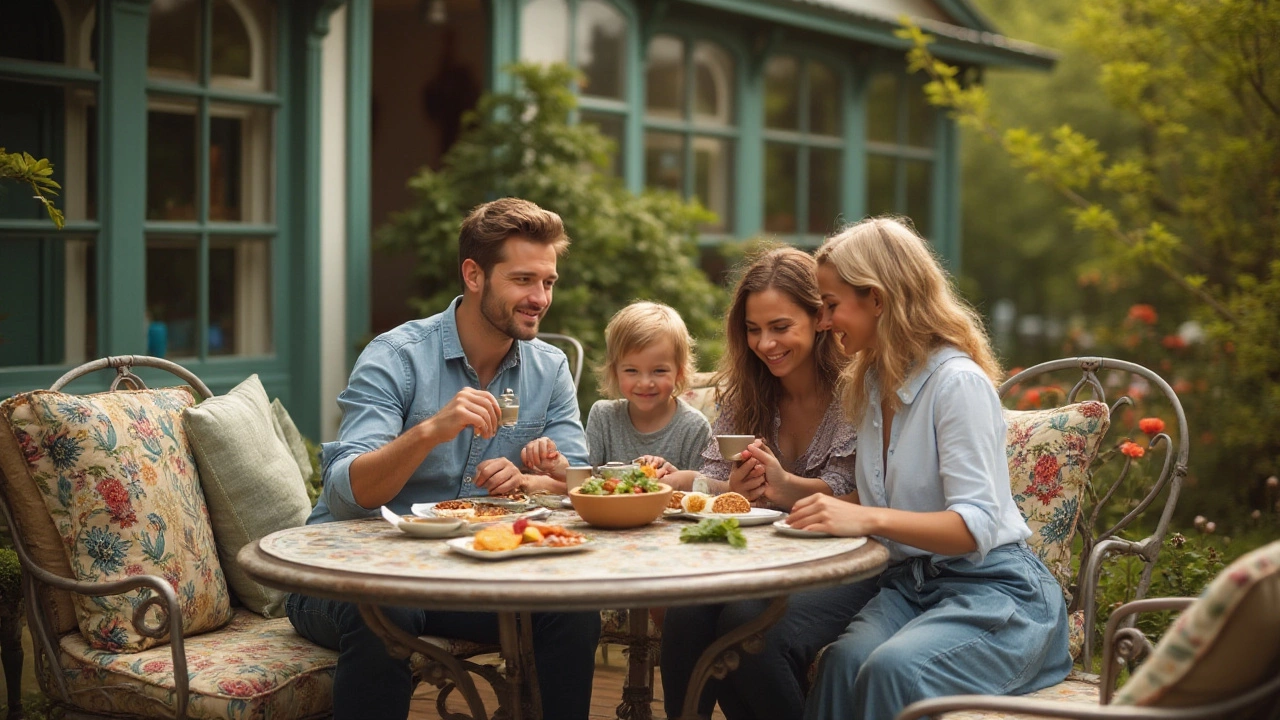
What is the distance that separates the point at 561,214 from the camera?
6363 millimetres

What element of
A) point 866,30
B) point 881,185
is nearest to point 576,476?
point 866,30

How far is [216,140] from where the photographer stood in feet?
19.5

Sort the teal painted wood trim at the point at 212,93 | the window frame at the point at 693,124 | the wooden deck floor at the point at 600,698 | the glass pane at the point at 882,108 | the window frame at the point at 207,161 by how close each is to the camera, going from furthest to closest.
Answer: the glass pane at the point at 882,108 → the window frame at the point at 693,124 → the window frame at the point at 207,161 → the teal painted wood trim at the point at 212,93 → the wooden deck floor at the point at 600,698

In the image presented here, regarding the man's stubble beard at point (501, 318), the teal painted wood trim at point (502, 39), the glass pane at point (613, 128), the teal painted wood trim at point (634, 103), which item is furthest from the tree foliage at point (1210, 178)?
the man's stubble beard at point (501, 318)

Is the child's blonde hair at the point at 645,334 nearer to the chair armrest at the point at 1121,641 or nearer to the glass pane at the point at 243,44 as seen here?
the chair armrest at the point at 1121,641

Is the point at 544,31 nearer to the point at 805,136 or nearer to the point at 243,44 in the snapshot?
the point at 243,44

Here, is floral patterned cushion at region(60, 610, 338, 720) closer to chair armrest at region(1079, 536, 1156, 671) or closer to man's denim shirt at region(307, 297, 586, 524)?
man's denim shirt at region(307, 297, 586, 524)

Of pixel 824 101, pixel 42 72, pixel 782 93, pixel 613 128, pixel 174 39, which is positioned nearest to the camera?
pixel 42 72

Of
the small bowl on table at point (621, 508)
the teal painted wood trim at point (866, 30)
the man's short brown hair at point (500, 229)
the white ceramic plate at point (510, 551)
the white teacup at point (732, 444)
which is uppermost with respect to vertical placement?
the teal painted wood trim at point (866, 30)

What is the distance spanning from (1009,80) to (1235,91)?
66.5ft

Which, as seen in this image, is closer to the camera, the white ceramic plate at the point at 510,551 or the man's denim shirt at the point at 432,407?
the white ceramic plate at the point at 510,551

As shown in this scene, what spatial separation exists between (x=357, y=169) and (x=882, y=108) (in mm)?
5235

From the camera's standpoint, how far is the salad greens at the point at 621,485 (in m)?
2.95

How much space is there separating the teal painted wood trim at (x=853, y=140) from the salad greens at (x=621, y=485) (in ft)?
23.5
